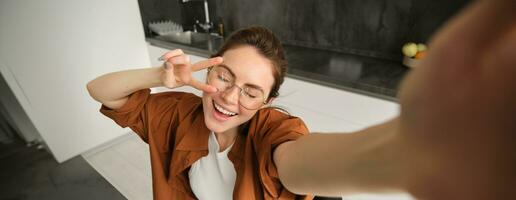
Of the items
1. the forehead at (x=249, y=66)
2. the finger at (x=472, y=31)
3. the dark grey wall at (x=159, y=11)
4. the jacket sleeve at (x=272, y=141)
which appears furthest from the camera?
the dark grey wall at (x=159, y=11)

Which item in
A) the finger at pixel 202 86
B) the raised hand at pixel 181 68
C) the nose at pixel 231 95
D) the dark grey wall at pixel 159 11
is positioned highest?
the raised hand at pixel 181 68

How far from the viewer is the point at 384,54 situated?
68.8 inches

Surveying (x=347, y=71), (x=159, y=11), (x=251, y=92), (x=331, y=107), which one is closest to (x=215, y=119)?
(x=251, y=92)

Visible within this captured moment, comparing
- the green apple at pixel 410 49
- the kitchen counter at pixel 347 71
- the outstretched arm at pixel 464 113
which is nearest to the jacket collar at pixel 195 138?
the outstretched arm at pixel 464 113

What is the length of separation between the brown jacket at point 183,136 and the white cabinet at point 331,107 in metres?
0.70

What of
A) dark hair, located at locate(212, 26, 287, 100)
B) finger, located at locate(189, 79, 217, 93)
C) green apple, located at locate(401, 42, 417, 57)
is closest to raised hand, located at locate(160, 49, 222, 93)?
finger, located at locate(189, 79, 217, 93)

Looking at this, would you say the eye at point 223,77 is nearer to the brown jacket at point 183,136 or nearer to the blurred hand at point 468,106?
the brown jacket at point 183,136

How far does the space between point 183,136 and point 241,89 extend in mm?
264

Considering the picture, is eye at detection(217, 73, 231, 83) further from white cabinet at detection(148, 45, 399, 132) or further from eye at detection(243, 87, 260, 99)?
white cabinet at detection(148, 45, 399, 132)

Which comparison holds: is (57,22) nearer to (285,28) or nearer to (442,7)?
(285,28)

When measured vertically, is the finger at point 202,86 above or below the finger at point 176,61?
below

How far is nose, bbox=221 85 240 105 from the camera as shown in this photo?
2.49ft

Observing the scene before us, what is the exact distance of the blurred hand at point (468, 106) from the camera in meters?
0.17

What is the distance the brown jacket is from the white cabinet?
697 mm
